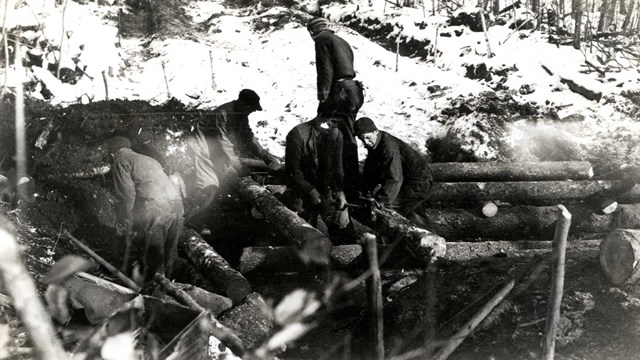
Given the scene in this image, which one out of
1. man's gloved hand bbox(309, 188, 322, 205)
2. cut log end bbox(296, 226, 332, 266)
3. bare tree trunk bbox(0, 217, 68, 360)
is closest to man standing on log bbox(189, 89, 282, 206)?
man's gloved hand bbox(309, 188, 322, 205)

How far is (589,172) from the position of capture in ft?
25.1

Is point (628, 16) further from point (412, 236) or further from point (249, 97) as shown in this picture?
point (412, 236)

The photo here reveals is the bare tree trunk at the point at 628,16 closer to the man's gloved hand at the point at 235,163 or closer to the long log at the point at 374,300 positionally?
the man's gloved hand at the point at 235,163

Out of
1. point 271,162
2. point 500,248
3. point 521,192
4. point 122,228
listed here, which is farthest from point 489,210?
point 122,228

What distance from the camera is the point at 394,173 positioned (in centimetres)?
589

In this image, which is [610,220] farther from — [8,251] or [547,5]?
[547,5]

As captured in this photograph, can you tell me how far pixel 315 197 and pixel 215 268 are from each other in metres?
1.53

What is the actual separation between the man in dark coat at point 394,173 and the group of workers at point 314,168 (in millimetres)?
12

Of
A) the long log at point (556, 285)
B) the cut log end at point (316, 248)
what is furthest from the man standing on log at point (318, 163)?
the long log at point (556, 285)

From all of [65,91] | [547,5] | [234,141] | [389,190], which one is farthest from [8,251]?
[547,5]

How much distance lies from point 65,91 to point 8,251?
209 inches

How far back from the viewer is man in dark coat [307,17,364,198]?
6.54m

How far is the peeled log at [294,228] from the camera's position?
5344mm

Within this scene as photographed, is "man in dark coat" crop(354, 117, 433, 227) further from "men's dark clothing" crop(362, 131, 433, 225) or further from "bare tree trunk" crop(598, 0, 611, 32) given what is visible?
"bare tree trunk" crop(598, 0, 611, 32)
